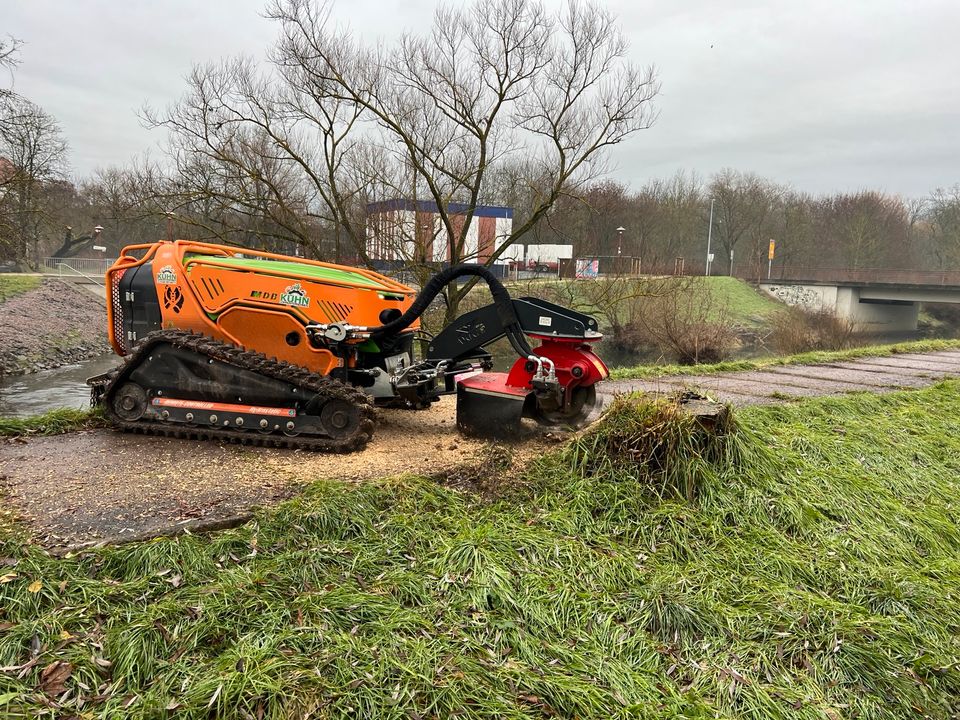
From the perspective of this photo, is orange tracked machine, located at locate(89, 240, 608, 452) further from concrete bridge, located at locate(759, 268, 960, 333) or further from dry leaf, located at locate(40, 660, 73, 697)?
concrete bridge, located at locate(759, 268, 960, 333)

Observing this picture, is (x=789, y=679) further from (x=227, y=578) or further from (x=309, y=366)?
(x=309, y=366)

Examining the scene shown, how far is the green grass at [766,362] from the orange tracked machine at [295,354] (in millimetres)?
4215

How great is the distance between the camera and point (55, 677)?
2.65 m

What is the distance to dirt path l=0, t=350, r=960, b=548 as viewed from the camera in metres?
3.76

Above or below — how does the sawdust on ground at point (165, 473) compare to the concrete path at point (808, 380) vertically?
below

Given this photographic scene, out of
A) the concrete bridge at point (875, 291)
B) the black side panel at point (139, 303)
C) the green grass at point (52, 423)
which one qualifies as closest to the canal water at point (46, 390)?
the green grass at point (52, 423)

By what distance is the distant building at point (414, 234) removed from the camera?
16.4m

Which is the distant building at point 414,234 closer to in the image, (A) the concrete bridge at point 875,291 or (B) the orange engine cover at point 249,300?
(B) the orange engine cover at point 249,300

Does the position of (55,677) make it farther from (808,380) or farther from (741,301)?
(741,301)

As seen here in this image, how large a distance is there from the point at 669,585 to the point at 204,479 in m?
3.06

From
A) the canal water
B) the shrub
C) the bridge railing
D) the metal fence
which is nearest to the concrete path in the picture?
the shrub

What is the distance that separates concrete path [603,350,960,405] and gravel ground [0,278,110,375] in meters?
17.0

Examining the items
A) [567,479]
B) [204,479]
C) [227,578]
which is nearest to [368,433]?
[204,479]

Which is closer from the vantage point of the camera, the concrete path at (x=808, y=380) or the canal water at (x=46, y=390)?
the concrete path at (x=808, y=380)
